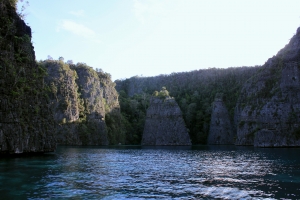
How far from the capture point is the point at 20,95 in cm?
4297

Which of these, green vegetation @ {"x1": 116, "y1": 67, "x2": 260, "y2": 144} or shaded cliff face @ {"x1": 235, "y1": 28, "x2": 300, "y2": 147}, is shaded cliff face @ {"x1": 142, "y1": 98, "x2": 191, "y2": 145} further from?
shaded cliff face @ {"x1": 235, "y1": 28, "x2": 300, "y2": 147}

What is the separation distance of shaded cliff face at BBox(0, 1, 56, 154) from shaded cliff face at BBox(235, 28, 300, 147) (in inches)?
2449

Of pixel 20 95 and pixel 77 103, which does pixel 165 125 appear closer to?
pixel 77 103

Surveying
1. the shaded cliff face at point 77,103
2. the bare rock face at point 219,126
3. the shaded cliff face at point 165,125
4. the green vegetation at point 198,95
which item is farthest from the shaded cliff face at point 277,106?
the shaded cliff face at point 77,103

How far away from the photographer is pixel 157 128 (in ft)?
424

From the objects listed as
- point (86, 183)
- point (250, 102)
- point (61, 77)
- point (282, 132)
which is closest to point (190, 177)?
point (86, 183)

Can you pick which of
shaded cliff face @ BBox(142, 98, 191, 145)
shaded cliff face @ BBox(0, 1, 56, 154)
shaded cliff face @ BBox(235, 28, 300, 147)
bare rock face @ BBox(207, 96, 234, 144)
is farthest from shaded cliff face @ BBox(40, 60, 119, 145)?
shaded cliff face @ BBox(0, 1, 56, 154)

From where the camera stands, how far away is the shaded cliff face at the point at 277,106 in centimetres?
8525

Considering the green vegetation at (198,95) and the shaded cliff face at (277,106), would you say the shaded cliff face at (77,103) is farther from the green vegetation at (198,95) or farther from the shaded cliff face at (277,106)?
the shaded cliff face at (277,106)

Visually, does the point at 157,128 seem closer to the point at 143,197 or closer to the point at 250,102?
the point at 250,102

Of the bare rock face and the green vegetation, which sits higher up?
the green vegetation

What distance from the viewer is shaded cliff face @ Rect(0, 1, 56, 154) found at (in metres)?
39.8

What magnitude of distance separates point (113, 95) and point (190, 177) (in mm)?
119792

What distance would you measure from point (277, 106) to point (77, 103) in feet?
231
